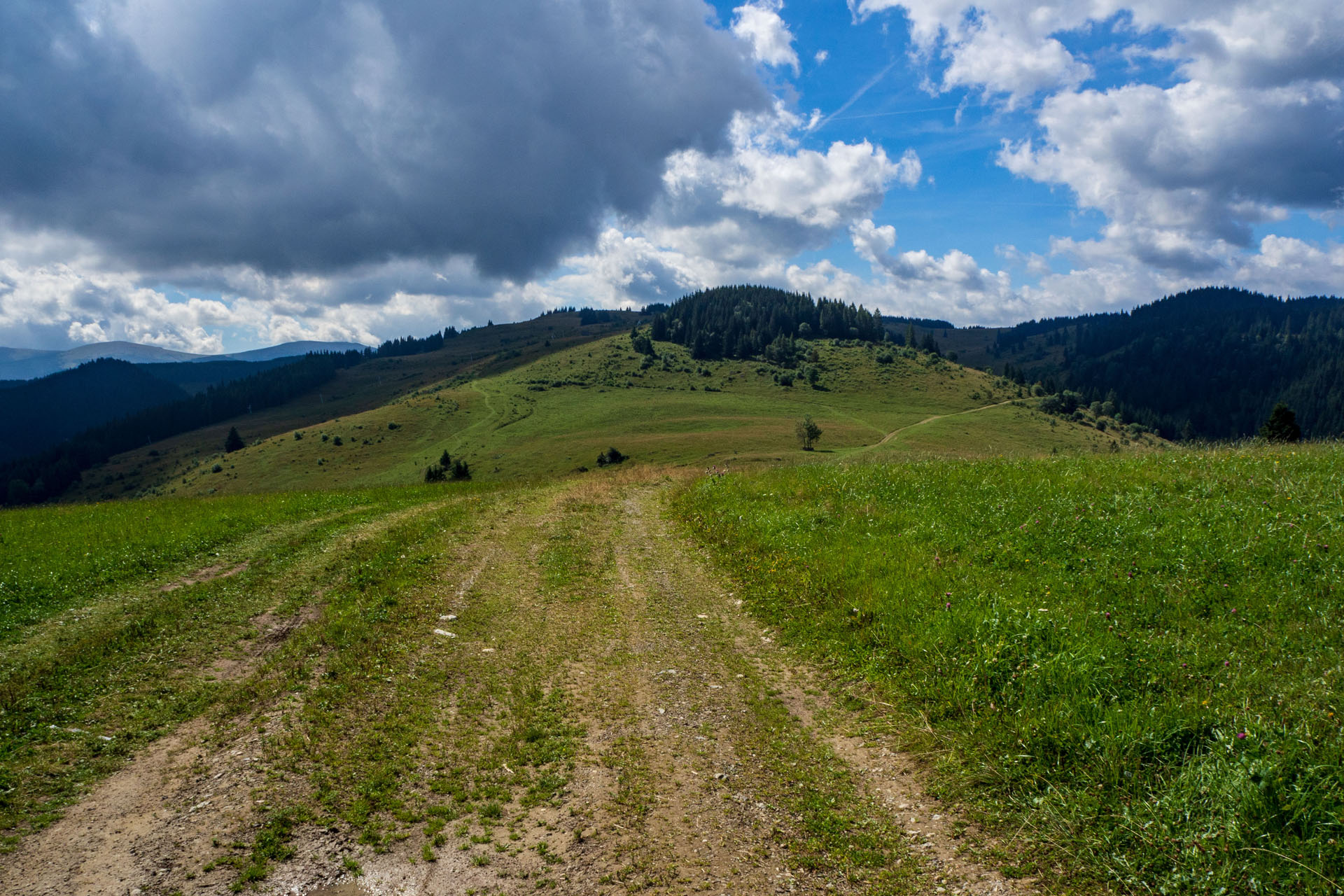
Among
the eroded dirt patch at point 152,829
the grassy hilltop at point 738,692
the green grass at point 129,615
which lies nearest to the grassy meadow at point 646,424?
the green grass at point 129,615

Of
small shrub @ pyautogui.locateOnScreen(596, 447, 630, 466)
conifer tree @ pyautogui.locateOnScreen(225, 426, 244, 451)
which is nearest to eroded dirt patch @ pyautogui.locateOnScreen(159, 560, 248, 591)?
small shrub @ pyautogui.locateOnScreen(596, 447, 630, 466)

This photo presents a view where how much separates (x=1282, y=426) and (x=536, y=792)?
6206 cm

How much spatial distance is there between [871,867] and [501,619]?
301 inches

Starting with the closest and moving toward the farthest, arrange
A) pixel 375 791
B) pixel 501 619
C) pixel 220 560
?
1. pixel 375 791
2. pixel 501 619
3. pixel 220 560

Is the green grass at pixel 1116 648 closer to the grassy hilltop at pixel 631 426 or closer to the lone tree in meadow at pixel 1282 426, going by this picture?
the lone tree in meadow at pixel 1282 426

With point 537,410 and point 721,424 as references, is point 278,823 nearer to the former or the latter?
point 721,424

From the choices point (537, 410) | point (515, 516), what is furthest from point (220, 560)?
point (537, 410)

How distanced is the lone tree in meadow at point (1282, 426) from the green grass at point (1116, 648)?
39.0m

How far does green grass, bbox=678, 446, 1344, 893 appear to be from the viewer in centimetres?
489

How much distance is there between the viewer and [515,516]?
20906 millimetres

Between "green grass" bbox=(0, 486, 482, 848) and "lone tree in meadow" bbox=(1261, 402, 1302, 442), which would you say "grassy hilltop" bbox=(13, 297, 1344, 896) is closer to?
"green grass" bbox=(0, 486, 482, 848)

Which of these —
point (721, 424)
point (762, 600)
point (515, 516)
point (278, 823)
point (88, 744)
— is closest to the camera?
point (278, 823)

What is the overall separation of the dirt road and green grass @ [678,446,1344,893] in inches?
33.9

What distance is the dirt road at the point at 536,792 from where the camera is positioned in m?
5.23
